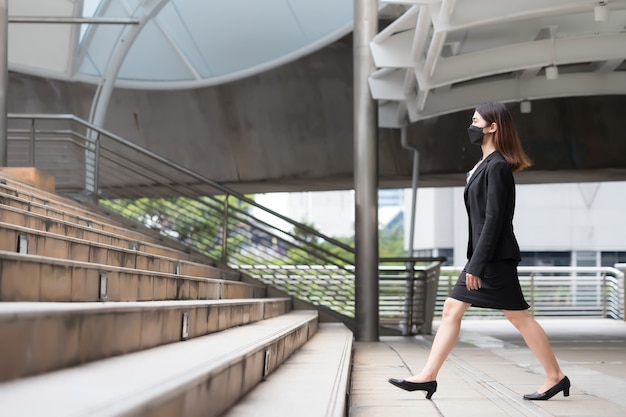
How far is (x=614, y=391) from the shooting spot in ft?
19.4

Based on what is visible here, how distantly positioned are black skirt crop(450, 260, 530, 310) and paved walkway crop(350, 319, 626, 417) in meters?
0.60

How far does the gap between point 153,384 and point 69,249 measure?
8.39ft

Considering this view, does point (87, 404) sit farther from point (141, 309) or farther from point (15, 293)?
point (141, 309)

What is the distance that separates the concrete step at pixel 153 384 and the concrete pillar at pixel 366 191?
23.8ft

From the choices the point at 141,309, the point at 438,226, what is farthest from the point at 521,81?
the point at 438,226

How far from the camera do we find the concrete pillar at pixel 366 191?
1173 cm

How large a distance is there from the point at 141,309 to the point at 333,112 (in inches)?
617

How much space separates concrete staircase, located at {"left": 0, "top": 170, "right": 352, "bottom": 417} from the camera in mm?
2316

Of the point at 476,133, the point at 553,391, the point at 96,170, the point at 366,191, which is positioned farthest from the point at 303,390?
the point at 96,170

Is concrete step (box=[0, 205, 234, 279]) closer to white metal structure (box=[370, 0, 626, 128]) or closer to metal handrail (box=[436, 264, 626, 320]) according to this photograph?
white metal structure (box=[370, 0, 626, 128])

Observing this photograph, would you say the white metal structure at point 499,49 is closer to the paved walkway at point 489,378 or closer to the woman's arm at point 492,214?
the paved walkway at point 489,378

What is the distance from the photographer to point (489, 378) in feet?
21.7

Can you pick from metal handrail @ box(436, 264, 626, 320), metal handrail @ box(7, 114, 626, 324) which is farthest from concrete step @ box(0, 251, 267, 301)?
metal handrail @ box(436, 264, 626, 320)

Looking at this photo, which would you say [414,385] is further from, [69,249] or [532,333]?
[69,249]
